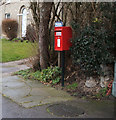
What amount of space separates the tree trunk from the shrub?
551 inches

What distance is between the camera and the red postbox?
20.2 feet

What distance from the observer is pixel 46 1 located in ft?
23.9

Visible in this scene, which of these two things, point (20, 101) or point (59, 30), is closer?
point (20, 101)

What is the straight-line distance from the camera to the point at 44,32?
7.43 metres

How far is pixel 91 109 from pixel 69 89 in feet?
4.90

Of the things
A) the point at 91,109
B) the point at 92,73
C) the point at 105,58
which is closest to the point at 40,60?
the point at 92,73

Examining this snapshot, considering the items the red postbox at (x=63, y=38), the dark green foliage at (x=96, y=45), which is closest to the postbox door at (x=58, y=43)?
the red postbox at (x=63, y=38)

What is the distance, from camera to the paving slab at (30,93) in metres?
5.20

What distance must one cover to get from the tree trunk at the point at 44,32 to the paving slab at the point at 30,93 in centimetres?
92

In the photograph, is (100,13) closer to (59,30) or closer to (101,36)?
(101,36)

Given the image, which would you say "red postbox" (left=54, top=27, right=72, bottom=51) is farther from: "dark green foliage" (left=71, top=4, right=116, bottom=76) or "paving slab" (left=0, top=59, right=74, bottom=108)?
"paving slab" (left=0, top=59, right=74, bottom=108)

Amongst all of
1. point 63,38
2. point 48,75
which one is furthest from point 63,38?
point 48,75

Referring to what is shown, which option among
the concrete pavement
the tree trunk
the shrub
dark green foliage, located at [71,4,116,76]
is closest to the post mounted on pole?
dark green foliage, located at [71,4,116,76]

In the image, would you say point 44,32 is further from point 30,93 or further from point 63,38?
point 30,93
